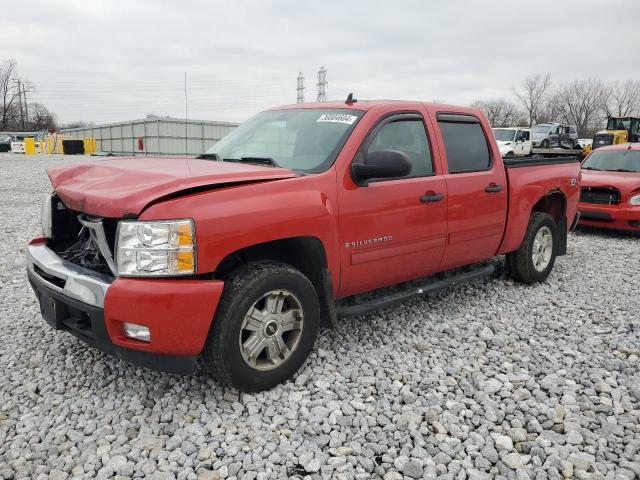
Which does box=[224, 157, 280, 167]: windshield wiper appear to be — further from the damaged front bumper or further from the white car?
the white car

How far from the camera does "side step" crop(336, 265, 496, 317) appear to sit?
12.2 feet

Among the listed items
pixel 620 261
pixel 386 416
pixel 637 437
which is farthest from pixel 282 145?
pixel 620 261

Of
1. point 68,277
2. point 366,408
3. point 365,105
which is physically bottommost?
point 366,408

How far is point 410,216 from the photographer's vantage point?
13.1 feet

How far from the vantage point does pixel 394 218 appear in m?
3.85

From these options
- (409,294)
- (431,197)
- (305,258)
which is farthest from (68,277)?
(431,197)

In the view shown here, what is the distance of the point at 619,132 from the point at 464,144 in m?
25.5

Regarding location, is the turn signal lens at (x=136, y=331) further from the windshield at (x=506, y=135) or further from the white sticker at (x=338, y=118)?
the windshield at (x=506, y=135)

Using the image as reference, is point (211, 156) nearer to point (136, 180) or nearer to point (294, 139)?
point (294, 139)

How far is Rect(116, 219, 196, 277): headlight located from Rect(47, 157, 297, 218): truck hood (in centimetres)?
11

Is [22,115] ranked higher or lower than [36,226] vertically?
higher

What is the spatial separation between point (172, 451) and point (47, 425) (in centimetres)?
77

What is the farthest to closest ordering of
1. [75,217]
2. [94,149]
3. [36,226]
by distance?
[94,149] → [36,226] → [75,217]

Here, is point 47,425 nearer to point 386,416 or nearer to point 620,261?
point 386,416
